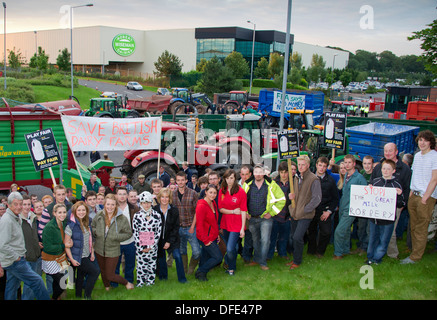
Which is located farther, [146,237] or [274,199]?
[274,199]

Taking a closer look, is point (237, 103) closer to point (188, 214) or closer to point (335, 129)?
point (335, 129)

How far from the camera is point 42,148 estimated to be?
8.09 m

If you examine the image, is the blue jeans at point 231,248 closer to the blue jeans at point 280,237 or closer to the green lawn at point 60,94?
the blue jeans at point 280,237

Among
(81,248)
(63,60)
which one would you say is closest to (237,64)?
(63,60)

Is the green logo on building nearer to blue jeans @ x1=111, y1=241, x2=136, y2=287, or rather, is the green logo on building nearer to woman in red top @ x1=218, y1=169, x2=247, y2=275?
woman in red top @ x1=218, y1=169, x2=247, y2=275

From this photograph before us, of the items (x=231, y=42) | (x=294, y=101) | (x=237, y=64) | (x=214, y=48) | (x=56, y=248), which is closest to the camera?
(x=56, y=248)

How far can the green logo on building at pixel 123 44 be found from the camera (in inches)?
2766

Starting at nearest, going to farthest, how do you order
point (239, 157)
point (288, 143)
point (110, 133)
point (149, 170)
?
point (288, 143), point (110, 133), point (149, 170), point (239, 157)

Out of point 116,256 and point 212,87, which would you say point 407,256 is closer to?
point 116,256

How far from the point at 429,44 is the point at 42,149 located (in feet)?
43.8

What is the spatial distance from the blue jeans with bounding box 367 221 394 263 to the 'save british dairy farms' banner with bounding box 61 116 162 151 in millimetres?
5210

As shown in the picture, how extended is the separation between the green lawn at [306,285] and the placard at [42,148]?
3038 millimetres

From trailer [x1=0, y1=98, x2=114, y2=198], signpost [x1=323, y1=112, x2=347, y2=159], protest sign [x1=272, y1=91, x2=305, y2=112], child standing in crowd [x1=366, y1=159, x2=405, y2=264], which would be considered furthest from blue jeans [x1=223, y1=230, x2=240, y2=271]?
protest sign [x1=272, y1=91, x2=305, y2=112]

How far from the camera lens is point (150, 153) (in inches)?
432
